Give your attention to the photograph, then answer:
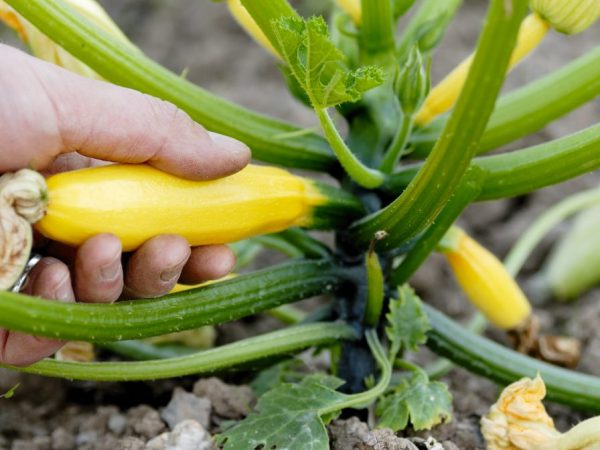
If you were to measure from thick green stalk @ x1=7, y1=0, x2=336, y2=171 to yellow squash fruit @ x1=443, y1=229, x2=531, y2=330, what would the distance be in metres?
0.40

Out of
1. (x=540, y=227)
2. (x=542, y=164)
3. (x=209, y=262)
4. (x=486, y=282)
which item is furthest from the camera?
(x=540, y=227)

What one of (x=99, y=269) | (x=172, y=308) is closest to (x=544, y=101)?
(x=172, y=308)

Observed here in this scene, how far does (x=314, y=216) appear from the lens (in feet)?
6.17

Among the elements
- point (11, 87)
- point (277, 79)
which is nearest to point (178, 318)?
point (11, 87)

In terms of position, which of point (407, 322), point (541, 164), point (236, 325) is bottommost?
point (236, 325)

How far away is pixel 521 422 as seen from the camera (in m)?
1.71

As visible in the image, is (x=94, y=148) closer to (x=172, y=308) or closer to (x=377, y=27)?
(x=172, y=308)

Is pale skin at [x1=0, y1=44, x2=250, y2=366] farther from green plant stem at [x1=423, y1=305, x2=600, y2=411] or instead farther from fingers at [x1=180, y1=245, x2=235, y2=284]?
green plant stem at [x1=423, y1=305, x2=600, y2=411]

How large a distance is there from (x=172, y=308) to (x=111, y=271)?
0.18 metres

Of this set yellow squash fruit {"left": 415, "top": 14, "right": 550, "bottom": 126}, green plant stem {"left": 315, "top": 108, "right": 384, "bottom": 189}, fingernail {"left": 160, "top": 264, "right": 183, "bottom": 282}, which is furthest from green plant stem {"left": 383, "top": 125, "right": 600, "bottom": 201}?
fingernail {"left": 160, "top": 264, "right": 183, "bottom": 282}

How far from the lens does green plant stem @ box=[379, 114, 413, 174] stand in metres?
1.84

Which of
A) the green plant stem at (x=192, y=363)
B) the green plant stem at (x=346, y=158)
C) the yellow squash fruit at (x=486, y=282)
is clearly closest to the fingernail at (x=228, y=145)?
the green plant stem at (x=346, y=158)

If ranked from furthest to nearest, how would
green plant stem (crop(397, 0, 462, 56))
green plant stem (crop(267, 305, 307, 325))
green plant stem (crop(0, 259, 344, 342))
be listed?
green plant stem (crop(267, 305, 307, 325)) → green plant stem (crop(397, 0, 462, 56)) → green plant stem (crop(0, 259, 344, 342))

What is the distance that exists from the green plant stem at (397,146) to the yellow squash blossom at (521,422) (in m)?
0.53
